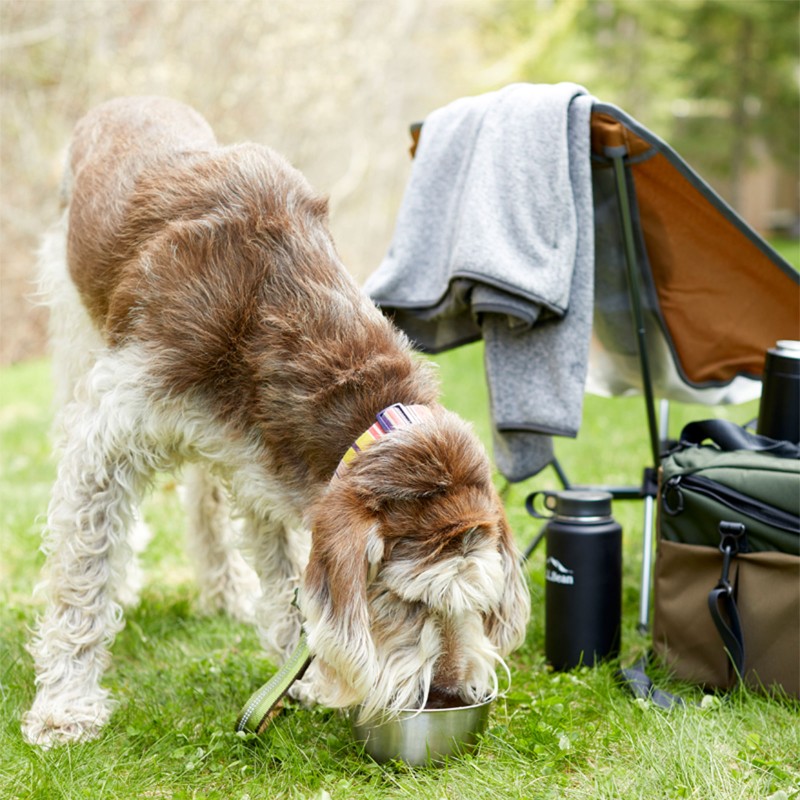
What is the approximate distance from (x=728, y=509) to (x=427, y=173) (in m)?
1.68

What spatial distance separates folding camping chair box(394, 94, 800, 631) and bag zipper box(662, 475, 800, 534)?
511 mm

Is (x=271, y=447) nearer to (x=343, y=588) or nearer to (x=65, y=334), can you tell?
(x=343, y=588)

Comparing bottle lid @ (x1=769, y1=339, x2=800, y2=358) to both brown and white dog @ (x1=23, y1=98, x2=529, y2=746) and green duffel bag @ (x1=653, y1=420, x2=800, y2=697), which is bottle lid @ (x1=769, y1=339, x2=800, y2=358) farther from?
brown and white dog @ (x1=23, y1=98, x2=529, y2=746)

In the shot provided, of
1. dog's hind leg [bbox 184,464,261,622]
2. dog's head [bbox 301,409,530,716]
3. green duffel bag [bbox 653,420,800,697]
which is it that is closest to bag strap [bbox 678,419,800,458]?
green duffel bag [bbox 653,420,800,697]

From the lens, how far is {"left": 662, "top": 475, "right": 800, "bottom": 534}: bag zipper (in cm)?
296

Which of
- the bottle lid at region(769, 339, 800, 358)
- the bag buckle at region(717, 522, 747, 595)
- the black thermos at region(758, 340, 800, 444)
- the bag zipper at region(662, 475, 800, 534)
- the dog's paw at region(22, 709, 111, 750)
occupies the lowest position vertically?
the dog's paw at region(22, 709, 111, 750)

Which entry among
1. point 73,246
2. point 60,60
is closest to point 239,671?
point 73,246

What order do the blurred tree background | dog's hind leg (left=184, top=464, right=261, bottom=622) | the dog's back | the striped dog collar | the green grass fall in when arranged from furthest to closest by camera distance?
the blurred tree background
dog's hind leg (left=184, top=464, right=261, bottom=622)
the dog's back
the green grass
the striped dog collar

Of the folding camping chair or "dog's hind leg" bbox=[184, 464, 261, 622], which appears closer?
the folding camping chair

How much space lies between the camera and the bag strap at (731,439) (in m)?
3.22

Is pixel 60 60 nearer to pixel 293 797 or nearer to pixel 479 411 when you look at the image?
pixel 479 411

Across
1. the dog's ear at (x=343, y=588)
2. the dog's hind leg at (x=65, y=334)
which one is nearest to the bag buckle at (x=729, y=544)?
the dog's ear at (x=343, y=588)

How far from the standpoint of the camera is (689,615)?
10.5 feet

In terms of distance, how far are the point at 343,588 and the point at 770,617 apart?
144 cm
